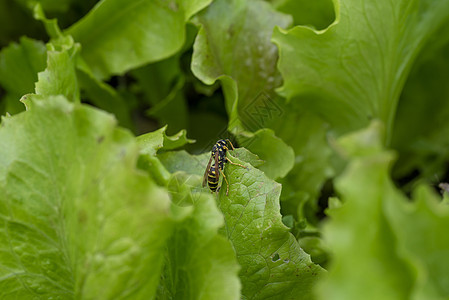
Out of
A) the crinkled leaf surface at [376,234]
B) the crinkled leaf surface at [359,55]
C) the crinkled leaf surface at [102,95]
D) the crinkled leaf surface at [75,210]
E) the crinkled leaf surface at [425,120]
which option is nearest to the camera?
the crinkled leaf surface at [376,234]

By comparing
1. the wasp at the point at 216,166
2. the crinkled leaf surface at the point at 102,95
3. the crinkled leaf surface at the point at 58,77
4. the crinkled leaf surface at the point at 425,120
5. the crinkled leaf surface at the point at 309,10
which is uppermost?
the crinkled leaf surface at the point at 58,77

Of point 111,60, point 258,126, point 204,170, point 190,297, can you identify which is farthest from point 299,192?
point 111,60

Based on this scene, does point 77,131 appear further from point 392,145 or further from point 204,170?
point 392,145

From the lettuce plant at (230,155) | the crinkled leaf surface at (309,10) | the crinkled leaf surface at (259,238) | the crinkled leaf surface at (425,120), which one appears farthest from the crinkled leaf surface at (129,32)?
the crinkled leaf surface at (425,120)

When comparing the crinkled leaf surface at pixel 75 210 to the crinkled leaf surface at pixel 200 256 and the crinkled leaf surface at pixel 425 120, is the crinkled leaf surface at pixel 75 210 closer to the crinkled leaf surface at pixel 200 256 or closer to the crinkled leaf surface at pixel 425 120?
the crinkled leaf surface at pixel 200 256

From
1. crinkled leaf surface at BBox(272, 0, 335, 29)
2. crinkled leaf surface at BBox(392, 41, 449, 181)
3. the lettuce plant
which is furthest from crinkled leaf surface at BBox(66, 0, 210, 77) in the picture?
crinkled leaf surface at BBox(392, 41, 449, 181)

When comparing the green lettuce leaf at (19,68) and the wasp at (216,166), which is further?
the green lettuce leaf at (19,68)

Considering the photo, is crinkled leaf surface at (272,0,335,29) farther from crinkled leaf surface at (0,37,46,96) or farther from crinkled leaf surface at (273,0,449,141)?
crinkled leaf surface at (0,37,46,96)
